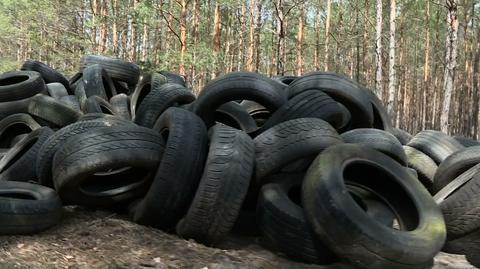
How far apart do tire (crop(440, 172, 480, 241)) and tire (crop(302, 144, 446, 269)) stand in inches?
11.4

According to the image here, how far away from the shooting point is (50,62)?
36156 mm

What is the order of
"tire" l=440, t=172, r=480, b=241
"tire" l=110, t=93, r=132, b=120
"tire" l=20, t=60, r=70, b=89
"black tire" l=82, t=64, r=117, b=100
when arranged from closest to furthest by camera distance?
"tire" l=440, t=172, r=480, b=241
"tire" l=110, t=93, r=132, b=120
"black tire" l=82, t=64, r=117, b=100
"tire" l=20, t=60, r=70, b=89

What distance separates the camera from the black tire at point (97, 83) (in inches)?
335

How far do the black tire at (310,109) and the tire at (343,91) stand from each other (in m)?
0.43

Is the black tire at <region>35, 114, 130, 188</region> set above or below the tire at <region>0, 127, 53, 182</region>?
above

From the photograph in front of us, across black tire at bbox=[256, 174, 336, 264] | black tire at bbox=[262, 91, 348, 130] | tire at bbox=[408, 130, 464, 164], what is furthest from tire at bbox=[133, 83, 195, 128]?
tire at bbox=[408, 130, 464, 164]

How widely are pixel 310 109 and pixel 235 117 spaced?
1.08 metres

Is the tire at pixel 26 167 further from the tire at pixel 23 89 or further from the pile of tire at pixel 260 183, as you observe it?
the tire at pixel 23 89

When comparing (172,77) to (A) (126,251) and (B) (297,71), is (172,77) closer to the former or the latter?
(A) (126,251)

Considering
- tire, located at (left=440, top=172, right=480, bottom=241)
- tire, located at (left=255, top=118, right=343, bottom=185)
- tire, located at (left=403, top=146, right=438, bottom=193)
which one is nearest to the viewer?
tire, located at (left=440, top=172, right=480, bottom=241)

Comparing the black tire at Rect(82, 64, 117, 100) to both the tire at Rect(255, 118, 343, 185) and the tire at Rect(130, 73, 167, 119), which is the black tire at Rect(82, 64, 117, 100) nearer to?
the tire at Rect(130, 73, 167, 119)

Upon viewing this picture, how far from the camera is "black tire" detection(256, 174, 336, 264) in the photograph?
4098mm

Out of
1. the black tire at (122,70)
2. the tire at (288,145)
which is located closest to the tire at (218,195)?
the tire at (288,145)

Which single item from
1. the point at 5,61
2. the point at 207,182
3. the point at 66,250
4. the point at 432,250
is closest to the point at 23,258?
the point at 66,250
